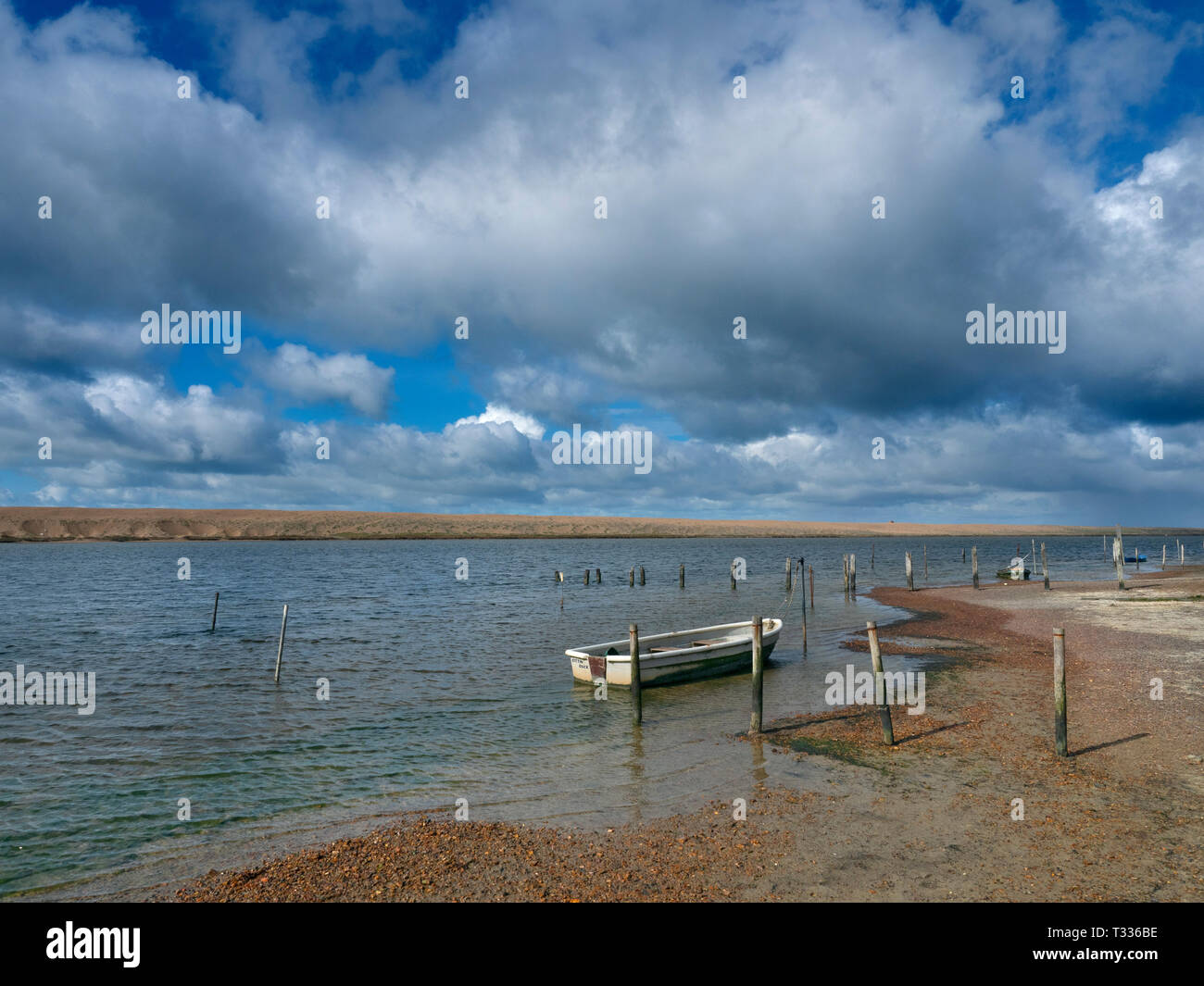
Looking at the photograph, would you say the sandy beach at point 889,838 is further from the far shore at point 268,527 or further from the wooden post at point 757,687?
the far shore at point 268,527

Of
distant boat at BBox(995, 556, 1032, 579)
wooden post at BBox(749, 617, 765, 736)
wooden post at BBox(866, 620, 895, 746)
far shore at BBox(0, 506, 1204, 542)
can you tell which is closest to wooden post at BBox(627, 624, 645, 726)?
wooden post at BBox(749, 617, 765, 736)

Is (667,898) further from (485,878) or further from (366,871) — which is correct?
(366,871)

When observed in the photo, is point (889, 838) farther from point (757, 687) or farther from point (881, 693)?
point (757, 687)

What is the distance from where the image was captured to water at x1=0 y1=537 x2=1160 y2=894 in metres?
9.93

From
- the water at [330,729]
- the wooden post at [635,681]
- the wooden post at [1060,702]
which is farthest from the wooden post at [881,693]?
the wooden post at [635,681]

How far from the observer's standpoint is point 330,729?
15.0 meters

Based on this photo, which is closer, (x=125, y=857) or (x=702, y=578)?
(x=125, y=857)

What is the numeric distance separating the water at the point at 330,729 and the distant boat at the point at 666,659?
449mm

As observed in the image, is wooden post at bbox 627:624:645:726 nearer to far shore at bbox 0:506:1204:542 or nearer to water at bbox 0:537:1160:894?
water at bbox 0:537:1160:894

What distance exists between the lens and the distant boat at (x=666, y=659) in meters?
18.6

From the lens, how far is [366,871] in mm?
7918

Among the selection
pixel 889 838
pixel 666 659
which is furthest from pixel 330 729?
pixel 889 838
